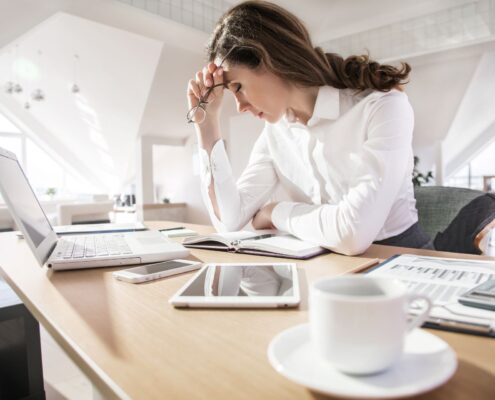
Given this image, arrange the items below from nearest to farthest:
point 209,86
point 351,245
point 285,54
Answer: point 351,245 → point 285,54 → point 209,86

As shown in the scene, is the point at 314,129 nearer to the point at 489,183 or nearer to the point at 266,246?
the point at 266,246

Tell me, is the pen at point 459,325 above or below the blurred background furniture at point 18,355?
above

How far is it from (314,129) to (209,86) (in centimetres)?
33

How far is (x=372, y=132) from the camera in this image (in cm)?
97

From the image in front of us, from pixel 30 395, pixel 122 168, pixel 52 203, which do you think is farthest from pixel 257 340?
pixel 52 203

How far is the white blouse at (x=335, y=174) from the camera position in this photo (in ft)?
2.82

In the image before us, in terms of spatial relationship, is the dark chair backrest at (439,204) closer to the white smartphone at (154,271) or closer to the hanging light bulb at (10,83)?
the white smartphone at (154,271)

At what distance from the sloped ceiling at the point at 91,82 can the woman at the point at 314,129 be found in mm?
2317

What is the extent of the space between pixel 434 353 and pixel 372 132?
2.45 ft

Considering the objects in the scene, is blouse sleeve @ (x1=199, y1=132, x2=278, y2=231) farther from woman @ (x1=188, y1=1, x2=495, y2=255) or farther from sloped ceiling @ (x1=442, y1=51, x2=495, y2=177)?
sloped ceiling @ (x1=442, y1=51, x2=495, y2=177)

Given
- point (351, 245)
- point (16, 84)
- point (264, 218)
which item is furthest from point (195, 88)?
point (16, 84)

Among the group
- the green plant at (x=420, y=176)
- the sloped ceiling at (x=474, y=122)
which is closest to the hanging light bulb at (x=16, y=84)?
the sloped ceiling at (x=474, y=122)

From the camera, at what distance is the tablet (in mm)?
485

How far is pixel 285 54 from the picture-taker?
40.1 inches
